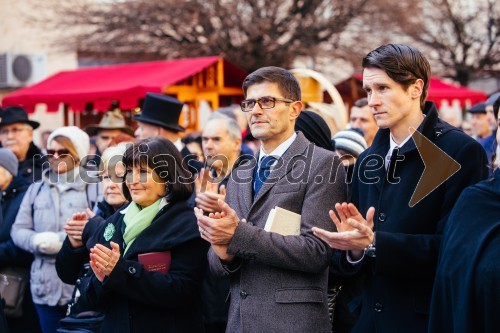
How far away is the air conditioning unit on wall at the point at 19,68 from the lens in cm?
1867

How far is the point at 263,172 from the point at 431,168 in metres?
0.90

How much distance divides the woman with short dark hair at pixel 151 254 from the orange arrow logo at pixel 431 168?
1405 mm

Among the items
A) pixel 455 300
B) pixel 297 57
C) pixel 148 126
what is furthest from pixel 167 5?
pixel 455 300

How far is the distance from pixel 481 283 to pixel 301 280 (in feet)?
3.49

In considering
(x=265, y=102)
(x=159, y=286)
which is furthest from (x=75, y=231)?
(x=265, y=102)

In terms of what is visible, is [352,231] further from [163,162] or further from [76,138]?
[76,138]

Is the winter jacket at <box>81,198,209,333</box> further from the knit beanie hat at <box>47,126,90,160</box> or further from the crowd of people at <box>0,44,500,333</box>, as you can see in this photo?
the knit beanie hat at <box>47,126,90,160</box>

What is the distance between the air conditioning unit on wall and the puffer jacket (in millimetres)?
13714

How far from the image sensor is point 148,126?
270 inches

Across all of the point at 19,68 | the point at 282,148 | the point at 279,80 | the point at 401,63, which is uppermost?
the point at 401,63

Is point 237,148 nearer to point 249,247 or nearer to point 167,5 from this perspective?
point 249,247

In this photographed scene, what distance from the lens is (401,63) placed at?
335cm

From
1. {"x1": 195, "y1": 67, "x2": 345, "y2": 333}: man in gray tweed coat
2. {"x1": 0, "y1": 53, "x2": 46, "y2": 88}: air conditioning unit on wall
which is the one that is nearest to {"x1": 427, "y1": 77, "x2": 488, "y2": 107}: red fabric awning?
{"x1": 0, "y1": 53, "x2": 46, "y2": 88}: air conditioning unit on wall

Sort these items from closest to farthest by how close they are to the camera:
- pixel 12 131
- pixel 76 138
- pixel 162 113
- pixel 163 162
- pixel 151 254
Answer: pixel 151 254 < pixel 163 162 < pixel 76 138 < pixel 162 113 < pixel 12 131
